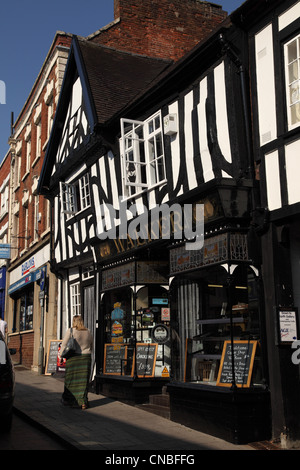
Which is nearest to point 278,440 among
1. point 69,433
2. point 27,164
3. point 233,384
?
point 233,384

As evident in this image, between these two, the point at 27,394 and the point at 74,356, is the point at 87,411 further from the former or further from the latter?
the point at 27,394

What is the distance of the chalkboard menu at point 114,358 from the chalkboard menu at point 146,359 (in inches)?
23.1

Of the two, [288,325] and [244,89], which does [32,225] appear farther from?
[288,325]

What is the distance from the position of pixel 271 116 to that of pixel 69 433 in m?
5.22

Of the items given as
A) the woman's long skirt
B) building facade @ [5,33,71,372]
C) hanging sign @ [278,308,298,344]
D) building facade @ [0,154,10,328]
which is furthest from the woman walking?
building facade @ [0,154,10,328]

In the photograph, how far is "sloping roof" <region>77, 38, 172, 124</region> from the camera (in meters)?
12.5

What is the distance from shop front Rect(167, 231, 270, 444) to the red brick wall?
996 centimetres

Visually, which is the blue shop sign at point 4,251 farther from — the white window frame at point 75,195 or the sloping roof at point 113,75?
the sloping roof at point 113,75

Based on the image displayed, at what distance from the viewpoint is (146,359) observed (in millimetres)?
9977

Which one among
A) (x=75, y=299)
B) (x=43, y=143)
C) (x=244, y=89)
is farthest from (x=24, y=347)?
(x=244, y=89)

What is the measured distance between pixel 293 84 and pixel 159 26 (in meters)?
11.8

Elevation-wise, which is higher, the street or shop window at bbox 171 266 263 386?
shop window at bbox 171 266 263 386

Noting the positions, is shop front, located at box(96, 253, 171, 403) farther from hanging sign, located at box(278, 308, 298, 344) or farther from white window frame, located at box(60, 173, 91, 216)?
hanging sign, located at box(278, 308, 298, 344)
